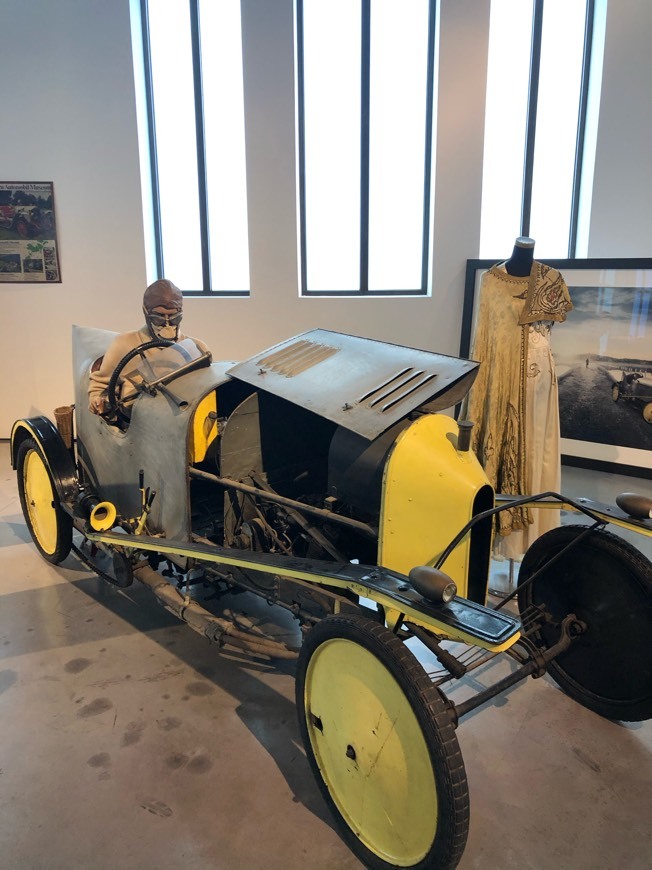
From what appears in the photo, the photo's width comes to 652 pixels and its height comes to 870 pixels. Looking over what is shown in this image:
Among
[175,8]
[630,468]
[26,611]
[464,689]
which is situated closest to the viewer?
[464,689]

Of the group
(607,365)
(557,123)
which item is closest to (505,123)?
(557,123)

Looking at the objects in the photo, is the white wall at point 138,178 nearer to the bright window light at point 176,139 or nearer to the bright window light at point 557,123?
the bright window light at point 557,123

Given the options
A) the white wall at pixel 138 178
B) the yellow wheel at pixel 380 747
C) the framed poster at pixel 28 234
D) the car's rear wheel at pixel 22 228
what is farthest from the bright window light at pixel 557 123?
the yellow wheel at pixel 380 747

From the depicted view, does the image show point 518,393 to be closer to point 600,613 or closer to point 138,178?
point 600,613

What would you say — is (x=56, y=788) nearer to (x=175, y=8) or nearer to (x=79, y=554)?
(x=79, y=554)

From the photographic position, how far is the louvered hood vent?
2.01m

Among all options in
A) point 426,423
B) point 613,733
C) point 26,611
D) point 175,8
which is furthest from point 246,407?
point 175,8

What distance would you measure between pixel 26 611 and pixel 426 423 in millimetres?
2420

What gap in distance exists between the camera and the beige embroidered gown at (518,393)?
302 cm

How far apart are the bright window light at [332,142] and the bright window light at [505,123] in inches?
52.3

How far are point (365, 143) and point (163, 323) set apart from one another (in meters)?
4.03

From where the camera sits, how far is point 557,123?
591cm

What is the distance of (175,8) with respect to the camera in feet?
19.8

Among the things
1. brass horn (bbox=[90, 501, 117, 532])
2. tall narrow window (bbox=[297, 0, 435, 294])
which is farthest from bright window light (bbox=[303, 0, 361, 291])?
brass horn (bbox=[90, 501, 117, 532])
